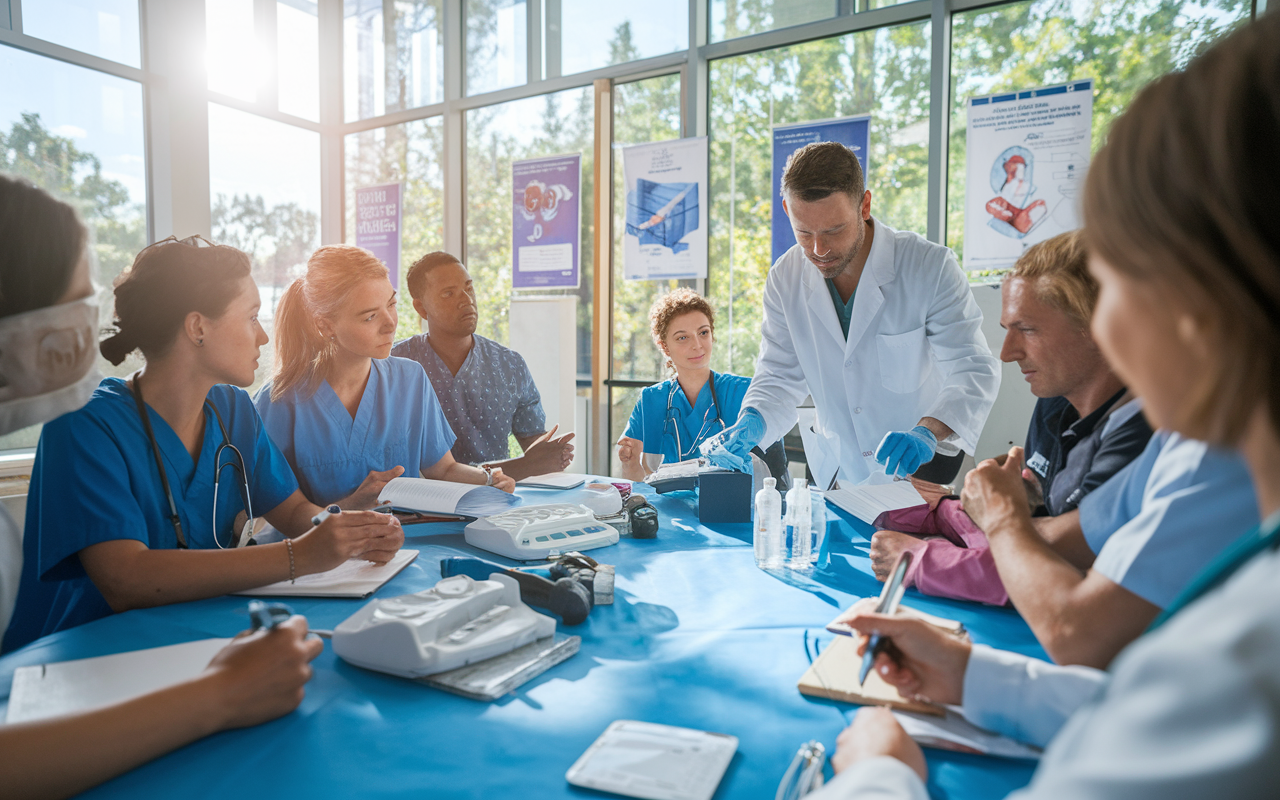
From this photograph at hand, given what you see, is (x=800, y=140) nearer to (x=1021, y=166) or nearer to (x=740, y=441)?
(x=1021, y=166)

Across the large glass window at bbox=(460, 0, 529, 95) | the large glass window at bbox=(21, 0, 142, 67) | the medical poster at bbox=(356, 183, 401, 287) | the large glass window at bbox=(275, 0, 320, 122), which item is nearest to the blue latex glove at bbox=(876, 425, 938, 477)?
the large glass window at bbox=(460, 0, 529, 95)

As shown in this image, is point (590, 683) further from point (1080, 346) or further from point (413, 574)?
point (1080, 346)

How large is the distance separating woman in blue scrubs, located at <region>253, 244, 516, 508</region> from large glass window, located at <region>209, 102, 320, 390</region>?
2.67 metres

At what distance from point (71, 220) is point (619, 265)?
3.63 meters

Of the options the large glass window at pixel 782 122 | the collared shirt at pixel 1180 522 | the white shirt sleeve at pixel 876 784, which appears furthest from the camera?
the large glass window at pixel 782 122

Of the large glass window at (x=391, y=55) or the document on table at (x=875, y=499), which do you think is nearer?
the document on table at (x=875, y=499)

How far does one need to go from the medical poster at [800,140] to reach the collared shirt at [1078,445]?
2268 mm

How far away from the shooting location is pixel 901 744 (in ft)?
2.64

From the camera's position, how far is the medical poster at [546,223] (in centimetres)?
484

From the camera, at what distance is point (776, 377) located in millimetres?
2846

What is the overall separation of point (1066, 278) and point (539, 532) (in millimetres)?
1206

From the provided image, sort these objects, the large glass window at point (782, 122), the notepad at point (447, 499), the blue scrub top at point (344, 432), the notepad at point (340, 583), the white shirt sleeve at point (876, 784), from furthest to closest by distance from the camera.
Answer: the large glass window at point (782, 122) → the blue scrub top at point (344, 432) → the notepad at point (447, 499) → the notepad at point (340, 583) → the white shirt sleeve at point (876, 784)

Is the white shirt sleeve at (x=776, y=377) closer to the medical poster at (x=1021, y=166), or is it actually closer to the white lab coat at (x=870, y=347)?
the white lab coat at (x=870, y=347)

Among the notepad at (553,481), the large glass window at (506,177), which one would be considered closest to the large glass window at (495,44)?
the large glass window at (506,177)
